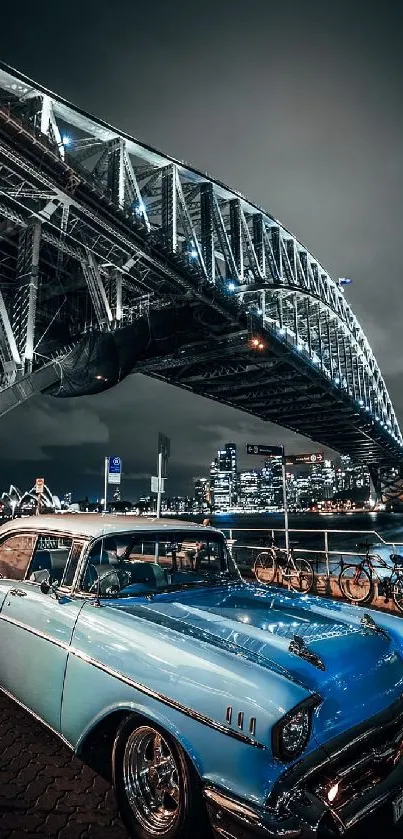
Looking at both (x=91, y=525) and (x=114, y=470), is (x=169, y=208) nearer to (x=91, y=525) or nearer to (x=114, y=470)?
(x=114, y=470)

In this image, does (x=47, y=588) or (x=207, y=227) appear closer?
(x=47, y=588)

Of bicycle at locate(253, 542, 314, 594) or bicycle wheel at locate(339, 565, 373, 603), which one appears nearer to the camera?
bicycle wheel at locate(339, 565, 373, 603)

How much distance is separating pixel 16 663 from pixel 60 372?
41.6 feet

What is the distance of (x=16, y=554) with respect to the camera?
383 cm

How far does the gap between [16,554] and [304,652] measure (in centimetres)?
274

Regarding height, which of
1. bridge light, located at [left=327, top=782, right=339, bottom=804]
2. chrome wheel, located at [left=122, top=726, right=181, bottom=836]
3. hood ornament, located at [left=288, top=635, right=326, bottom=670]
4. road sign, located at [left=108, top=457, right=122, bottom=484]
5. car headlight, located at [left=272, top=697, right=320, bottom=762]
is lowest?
chrome wheel, located at [left=122, top=726, right=181, bottom=836]

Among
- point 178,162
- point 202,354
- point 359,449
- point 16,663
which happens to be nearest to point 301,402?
point 202,354

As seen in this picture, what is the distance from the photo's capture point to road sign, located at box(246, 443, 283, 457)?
10445mm

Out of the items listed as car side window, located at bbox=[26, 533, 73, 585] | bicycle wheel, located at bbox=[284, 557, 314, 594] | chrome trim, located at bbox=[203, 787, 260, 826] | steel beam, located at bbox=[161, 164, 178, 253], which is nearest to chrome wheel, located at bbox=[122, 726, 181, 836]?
chrome trim, located at bbox=[203, 787, 260, 826]

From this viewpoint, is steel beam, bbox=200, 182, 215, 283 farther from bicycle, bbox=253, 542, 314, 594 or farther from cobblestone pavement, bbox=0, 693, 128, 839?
cobblestone pavement, bbox=0, 693, 128, 839

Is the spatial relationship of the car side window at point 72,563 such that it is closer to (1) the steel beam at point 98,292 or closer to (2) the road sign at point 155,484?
(2) the road sign at point 155,484

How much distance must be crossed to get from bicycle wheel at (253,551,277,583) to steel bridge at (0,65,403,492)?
7911 millimetres

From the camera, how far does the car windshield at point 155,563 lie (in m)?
3.09

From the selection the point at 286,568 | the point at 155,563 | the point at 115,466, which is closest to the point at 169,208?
the point at 115,466
